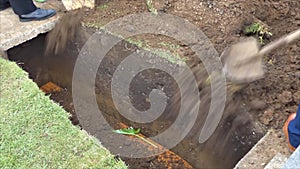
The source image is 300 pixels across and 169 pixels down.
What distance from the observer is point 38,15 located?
389 cm

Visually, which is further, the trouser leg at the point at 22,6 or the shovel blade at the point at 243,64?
the trouser leg at the point at 22,6

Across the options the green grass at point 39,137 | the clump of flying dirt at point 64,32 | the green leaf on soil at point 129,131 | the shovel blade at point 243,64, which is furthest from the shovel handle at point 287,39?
the clump of flying dirt at point 64,32

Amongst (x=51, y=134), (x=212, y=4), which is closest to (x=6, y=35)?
(x=51, y=134)

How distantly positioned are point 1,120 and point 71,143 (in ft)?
1.74

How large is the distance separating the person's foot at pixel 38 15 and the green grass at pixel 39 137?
0.78 metres

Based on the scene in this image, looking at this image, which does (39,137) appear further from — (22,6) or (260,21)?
(260,21)

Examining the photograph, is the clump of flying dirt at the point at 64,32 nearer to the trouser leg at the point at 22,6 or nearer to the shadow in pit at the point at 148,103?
the shadow in pit at the point at 148,103

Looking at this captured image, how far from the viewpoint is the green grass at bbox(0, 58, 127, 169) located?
278 cm

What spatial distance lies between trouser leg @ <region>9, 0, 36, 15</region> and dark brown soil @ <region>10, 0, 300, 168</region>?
0.34 metres

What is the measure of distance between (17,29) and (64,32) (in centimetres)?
39

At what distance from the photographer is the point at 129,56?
346 centimetres

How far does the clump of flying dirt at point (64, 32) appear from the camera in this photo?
3.81 m

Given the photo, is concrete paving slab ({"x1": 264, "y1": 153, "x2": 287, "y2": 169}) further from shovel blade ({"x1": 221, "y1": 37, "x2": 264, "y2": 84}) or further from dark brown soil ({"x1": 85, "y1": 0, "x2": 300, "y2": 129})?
shovel blade ({"x1": 221, "y1": 37, "x2": 264, "y2": 84})

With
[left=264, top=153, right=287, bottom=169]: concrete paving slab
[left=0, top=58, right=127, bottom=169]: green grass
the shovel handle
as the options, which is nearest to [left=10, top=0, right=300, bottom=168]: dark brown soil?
[left=264, top=153, right=287, bottom=169]: concrete paving slab
